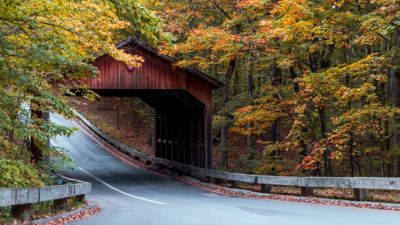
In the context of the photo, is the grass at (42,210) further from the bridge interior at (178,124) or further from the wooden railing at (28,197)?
the bridge interior at (178,124)

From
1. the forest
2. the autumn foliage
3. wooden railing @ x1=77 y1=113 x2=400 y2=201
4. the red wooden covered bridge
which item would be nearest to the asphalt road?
wooden railing @ x1=77 y1=113 x2=400 y2=201

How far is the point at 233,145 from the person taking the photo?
3203 cm

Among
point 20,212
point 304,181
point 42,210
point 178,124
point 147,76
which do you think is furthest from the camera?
point 178,124

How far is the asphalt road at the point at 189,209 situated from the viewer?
9.35 m

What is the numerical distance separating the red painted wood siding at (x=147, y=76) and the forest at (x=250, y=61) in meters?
1.24

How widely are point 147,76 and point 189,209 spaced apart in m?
9.15

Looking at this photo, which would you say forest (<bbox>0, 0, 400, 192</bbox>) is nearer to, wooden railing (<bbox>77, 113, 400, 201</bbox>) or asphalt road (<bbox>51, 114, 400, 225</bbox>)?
wooden railing (<bbox>77, 113, 400, 201</bbox>)

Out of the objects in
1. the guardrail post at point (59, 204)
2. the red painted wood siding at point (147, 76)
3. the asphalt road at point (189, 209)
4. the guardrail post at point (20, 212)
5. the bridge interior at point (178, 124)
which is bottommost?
the asphalt road at point (189, 209)

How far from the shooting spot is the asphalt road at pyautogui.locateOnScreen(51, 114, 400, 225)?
935 cm

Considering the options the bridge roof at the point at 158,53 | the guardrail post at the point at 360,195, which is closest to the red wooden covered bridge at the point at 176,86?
the bridge roof at the point at 158,53

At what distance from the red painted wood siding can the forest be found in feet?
4.06

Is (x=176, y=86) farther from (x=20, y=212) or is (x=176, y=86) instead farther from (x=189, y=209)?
(x=20, y=212)

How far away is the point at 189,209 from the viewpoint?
11.8 metres

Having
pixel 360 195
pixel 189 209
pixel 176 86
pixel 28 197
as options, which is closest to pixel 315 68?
pixel 176 86
